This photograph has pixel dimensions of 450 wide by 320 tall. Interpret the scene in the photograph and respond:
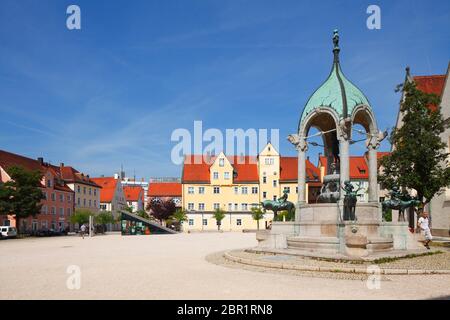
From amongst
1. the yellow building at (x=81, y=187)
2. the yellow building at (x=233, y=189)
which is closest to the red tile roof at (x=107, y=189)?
the yellow building at (x=81, y=187)

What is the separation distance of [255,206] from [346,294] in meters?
64.0

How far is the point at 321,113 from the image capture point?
20.2 metres

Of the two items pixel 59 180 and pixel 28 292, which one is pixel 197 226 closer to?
pixel 59 180

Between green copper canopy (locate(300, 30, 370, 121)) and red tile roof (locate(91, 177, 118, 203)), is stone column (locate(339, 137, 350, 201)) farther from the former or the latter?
red tile roof (locate(91, 177, 118, 203))

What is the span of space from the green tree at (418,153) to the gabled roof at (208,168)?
166 feet

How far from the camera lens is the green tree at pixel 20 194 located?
44844 mm

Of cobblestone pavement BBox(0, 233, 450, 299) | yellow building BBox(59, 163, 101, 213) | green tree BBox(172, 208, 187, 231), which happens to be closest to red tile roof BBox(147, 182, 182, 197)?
yellow building BBox(59, 163, 101, 213)

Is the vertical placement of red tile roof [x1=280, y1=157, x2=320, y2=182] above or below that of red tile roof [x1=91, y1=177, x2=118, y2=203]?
above

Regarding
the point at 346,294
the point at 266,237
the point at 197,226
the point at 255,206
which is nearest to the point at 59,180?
the point at 197,226

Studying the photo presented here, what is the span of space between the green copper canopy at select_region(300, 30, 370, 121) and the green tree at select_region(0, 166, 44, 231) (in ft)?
118

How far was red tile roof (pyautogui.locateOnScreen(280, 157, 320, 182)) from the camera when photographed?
7269 centimetres

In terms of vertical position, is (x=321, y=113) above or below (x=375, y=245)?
above

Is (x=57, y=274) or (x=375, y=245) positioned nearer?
(x=57, y=274)

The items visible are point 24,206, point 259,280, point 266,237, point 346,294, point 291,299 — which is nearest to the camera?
point 291,299
